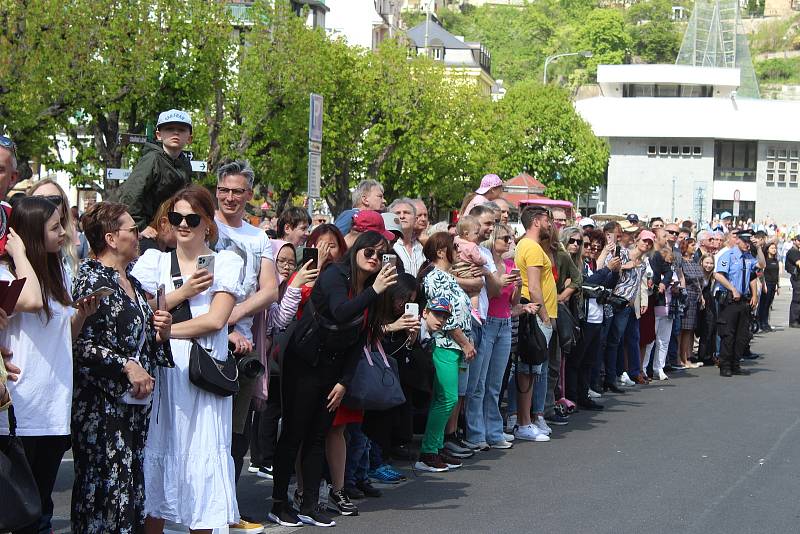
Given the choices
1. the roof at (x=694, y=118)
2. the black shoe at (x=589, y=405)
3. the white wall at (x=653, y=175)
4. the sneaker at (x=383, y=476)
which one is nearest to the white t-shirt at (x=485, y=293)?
the sneaker at (x=383, y=476)

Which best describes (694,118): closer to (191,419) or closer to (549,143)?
(549,143)

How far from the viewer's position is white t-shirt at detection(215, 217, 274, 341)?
7238 millimetres

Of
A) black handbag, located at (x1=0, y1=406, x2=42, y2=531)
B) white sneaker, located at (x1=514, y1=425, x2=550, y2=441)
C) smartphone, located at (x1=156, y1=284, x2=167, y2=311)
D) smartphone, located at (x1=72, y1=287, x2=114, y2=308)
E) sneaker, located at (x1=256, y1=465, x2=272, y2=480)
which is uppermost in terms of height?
smartphone, located at (x1=72, y1=287, x2=114, y2=308)

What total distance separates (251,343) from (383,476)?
2499 millimetres

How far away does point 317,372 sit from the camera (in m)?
7.66

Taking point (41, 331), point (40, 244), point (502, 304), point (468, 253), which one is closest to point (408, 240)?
point (468, 253)

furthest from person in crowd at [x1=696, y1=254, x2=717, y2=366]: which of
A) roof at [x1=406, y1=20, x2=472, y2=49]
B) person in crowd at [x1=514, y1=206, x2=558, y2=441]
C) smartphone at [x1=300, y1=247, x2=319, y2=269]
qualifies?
roof at [x1=406, y1=20, x2=472, y2=49]

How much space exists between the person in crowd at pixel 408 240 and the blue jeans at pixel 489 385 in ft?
2.71

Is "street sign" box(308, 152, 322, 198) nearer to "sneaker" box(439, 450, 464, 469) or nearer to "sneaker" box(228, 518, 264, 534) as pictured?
"sneaker" box(439, 450, 464, 469)

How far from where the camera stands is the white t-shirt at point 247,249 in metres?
7.24

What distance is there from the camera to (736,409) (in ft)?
45.2

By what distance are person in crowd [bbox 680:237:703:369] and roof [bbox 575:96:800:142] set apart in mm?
76627

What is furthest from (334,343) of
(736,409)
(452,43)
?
(452,43)

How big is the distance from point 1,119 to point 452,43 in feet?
276
